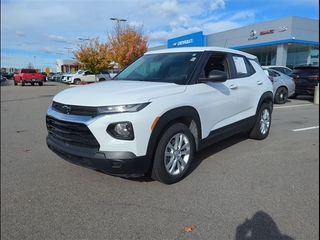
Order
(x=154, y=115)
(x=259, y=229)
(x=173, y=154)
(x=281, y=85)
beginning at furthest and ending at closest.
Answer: (x=281, y=85), (x=173, y=154), (x=154, y=115), (x=259, y=229)

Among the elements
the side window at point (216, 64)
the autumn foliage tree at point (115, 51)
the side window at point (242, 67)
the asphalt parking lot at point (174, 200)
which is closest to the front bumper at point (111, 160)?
the asphalt parking lot at point (174, 200)

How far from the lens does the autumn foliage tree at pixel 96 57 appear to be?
96.4 feet

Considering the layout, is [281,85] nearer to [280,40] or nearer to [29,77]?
[280,40]

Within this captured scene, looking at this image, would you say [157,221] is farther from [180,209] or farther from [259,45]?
[259,45]

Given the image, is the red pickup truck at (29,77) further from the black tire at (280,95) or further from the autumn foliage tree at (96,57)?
the black tire at (280,95)

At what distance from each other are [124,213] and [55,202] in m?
0.89

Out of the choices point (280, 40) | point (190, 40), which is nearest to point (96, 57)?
point (190, 40)

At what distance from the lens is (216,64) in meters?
4.35

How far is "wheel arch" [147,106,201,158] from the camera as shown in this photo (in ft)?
9.96

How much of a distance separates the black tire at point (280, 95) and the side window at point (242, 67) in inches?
281

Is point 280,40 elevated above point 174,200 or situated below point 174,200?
above

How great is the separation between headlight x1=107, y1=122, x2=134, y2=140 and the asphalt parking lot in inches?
31.9

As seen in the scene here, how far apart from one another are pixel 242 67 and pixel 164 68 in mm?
1725

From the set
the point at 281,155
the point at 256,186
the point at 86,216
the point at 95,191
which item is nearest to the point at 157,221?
the point at 86,216
